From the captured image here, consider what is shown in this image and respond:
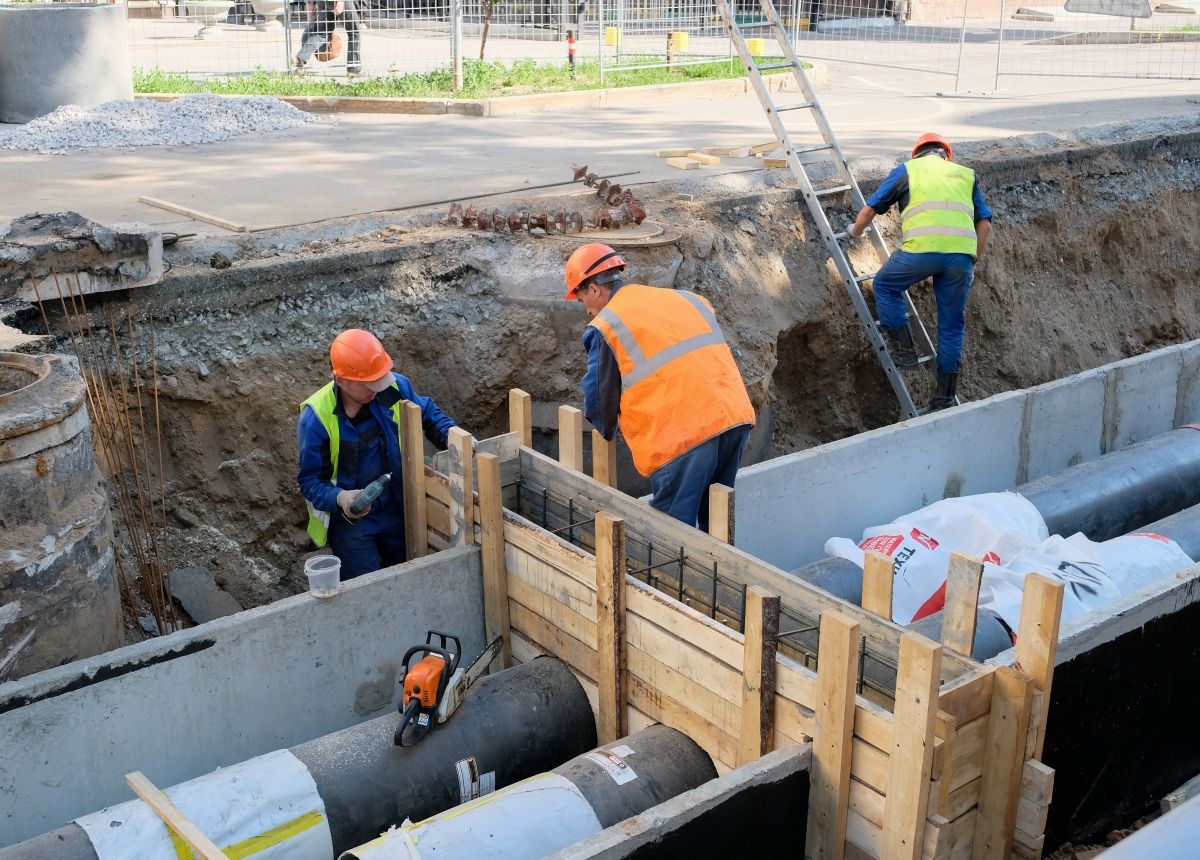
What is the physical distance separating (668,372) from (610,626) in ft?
3.50

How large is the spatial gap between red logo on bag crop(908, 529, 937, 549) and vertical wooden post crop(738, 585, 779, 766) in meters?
2.04

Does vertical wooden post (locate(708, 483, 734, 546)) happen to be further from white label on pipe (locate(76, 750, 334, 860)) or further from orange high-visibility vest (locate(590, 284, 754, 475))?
white label on pipe (locate(76, 750, 334, 860))

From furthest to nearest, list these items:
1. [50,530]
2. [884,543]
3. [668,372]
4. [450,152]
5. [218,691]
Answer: [450,152] < [884,543] < [668,372] < [218,691] < [50,530]

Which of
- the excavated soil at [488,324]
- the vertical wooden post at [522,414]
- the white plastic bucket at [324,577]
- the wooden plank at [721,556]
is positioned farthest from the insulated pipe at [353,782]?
the excavated soil at [488,324]

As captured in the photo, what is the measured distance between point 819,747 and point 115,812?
214 centimetres

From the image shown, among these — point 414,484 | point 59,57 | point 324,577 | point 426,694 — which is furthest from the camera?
point 59,57

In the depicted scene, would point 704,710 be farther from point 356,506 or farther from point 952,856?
point 356,506

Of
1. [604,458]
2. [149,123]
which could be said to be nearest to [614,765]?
[604,458]

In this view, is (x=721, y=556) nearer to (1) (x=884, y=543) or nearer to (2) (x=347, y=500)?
(1) (x=884, y=543)

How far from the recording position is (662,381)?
4.73 metres

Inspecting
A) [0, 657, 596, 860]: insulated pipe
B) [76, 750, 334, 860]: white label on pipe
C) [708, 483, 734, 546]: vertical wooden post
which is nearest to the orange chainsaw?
[0, 657, 596, 860]: insulated pipe

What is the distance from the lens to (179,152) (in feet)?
35.2

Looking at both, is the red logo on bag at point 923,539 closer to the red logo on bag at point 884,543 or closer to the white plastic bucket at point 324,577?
the red logo on bag at point 884,543

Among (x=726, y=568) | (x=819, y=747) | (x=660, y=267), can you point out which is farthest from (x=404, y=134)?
(x=819, y=747)
